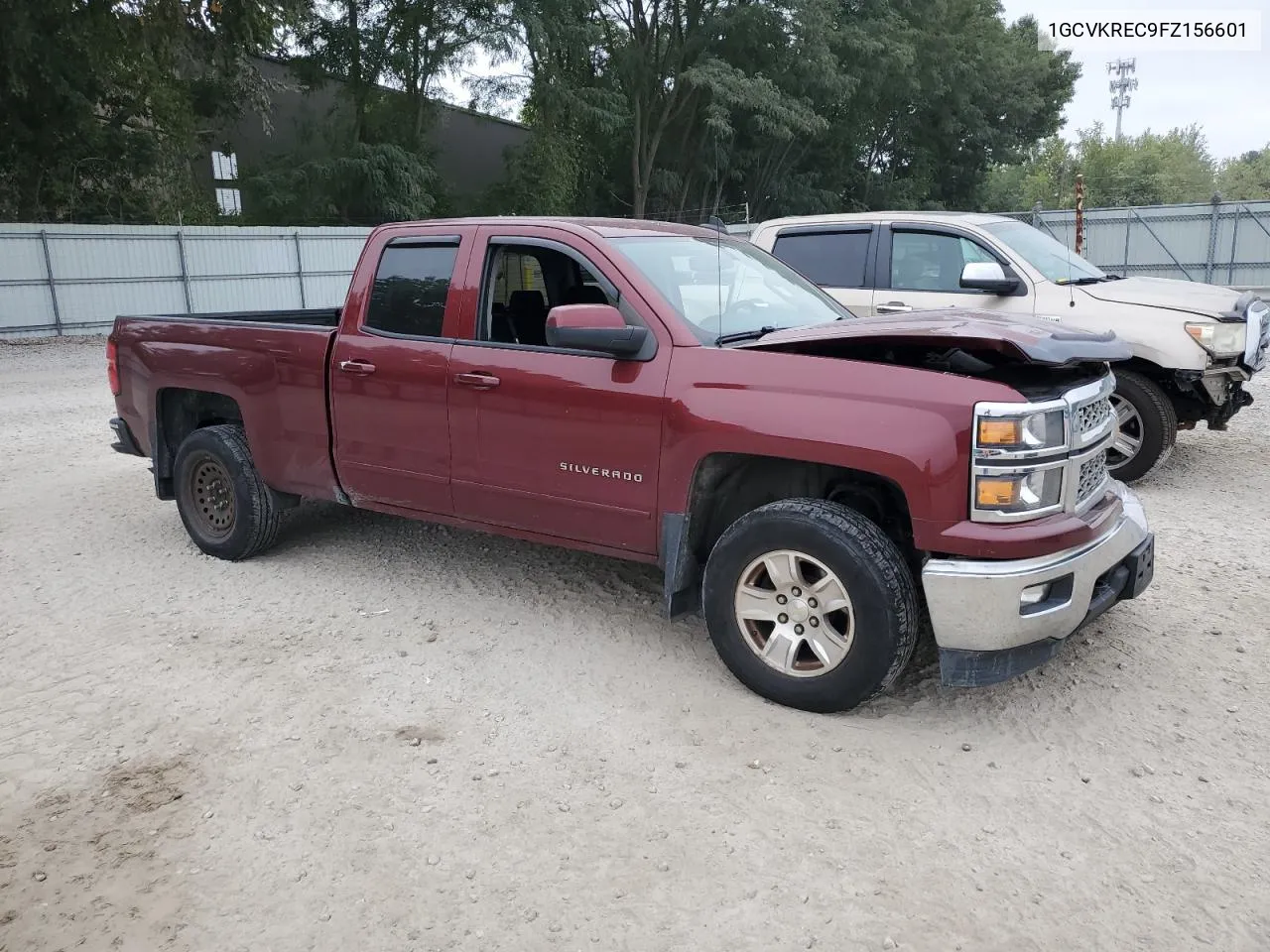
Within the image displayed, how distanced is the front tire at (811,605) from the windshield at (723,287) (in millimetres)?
913

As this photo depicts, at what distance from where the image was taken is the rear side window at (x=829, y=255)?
801cm

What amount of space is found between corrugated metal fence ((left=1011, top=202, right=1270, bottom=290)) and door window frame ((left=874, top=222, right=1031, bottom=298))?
15281 millimetres

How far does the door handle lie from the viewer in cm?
455

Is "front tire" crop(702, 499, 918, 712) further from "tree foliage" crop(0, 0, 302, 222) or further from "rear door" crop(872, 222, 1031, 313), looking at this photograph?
"tree foliage" crop(0, 0, 302, 222)

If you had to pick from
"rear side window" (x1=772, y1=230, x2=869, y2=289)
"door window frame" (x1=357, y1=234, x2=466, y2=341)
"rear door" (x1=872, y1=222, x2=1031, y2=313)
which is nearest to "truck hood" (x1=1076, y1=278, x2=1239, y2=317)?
"rear door" (x1=872, y1=222, x2=1031, y2=313)

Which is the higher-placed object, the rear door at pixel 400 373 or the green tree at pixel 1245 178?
the green tree at pixel 1245 178

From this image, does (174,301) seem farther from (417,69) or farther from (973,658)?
(973,658)

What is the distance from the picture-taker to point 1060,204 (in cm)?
6112

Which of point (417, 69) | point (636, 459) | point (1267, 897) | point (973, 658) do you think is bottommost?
point (1267, 897)

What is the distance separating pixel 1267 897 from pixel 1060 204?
65.3 meters

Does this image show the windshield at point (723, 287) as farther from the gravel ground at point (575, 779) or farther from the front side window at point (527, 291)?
the gravel ground at point (575, 779)

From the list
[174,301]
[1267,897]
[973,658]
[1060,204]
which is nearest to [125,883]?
[973,658]

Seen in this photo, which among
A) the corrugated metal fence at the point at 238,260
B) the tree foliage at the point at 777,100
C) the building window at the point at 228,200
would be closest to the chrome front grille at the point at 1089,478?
the corrugated metal fence at the point at 238,260

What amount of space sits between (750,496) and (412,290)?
2.01 metres
